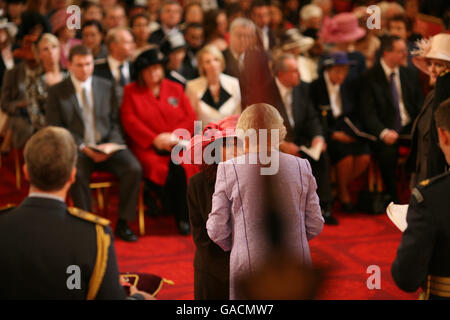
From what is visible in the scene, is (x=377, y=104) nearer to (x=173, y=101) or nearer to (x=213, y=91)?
(x=213, y=91)

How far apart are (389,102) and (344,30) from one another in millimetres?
1448

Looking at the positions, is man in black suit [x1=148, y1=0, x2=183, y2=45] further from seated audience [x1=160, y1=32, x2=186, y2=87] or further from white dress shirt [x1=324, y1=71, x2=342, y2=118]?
white dress shirt [x1=324, y1=71, x2=342, y2=118]

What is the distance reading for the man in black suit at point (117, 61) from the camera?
17.5 feet

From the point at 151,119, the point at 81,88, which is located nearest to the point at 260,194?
the point at 151,119

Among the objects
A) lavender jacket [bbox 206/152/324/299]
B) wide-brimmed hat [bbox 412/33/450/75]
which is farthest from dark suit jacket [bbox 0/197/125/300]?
wide-brimmed hat [bbox 412/33/450/75]

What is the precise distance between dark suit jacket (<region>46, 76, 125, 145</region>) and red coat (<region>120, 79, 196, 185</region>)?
9cm

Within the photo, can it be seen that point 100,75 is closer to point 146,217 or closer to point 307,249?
point 146,217

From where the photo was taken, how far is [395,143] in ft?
16.5

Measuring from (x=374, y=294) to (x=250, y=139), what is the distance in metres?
1.82

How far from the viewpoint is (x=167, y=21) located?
22.0 ft

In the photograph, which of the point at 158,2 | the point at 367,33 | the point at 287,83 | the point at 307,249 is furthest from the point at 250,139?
the point at 158,2

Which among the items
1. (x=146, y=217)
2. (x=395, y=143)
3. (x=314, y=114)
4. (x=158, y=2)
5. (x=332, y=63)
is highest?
(x=158, y=2)

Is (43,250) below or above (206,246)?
above

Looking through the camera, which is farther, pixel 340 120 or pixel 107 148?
pixel 340 120
